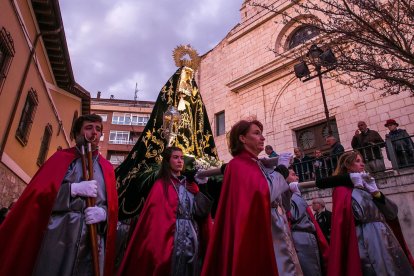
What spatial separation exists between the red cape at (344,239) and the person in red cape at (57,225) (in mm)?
2417

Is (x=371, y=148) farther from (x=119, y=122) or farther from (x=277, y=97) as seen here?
(x=119, y=122)

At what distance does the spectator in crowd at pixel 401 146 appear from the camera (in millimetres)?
6887

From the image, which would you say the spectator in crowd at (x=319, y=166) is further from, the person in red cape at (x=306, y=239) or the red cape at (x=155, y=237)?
the red cape at (x=155, y=237)

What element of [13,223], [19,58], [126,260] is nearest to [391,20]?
[126,260]

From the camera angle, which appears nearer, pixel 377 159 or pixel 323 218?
pixel 323 218

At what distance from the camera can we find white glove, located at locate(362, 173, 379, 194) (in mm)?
3359

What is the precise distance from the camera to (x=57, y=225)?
2297mm

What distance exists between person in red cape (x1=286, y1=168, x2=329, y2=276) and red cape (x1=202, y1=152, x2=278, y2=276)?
1.31m

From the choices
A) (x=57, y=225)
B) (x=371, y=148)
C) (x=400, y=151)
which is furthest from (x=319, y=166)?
(x=57, y=225)

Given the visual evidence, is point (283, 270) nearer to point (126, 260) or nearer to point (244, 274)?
point (244, 274)

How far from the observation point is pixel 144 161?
415 centimetres

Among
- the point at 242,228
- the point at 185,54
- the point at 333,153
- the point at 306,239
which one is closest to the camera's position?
the point at 242,228

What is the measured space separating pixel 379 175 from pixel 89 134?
6.69 metres

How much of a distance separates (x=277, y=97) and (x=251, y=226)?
12.1m
